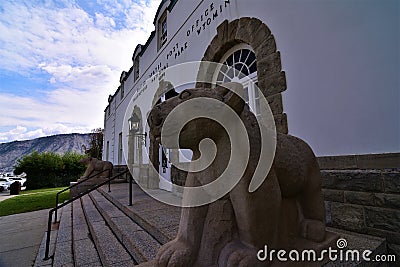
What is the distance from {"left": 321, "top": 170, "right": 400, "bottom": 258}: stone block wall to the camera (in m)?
1.60

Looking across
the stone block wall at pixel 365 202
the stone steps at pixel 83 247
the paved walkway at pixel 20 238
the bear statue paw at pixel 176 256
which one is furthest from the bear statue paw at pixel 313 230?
the paved walkway at pixel 20 238

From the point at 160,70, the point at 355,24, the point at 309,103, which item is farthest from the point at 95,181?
the point at 355,24

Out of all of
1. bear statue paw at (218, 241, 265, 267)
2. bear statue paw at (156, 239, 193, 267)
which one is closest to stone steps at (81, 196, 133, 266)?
bear statue paw at (156, 239, 193, 267)

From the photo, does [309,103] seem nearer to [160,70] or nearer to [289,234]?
[289,234]

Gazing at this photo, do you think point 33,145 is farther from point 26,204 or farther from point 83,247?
point 83,247

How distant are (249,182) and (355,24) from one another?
202cm

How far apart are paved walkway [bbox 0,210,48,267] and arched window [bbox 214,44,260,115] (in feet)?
11.4

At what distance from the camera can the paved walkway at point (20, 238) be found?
2.57 meters

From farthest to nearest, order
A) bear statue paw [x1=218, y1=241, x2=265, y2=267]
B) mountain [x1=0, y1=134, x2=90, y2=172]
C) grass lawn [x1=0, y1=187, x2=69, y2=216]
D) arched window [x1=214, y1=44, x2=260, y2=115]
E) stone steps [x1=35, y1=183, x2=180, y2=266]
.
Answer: mountain [x1=0, y1=134, x2=90, y2=172] < grass lawn [x1=0, y1=187, x2=69, y2=216] < arched window [x1=214, y1=44, x2=260, y2=115] < stone steps [x1=35, y1=183, x2=180, y2=266] < bear statue paw [x1=218, y1=241, x2=265, y2=267]

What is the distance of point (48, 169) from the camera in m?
15.5

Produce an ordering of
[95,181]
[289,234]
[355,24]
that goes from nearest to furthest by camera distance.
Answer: [289,234], [355,24], [95,181]

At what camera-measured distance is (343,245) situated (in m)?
1.27

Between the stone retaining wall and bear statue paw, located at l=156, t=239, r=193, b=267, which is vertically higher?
the stone retaining wall

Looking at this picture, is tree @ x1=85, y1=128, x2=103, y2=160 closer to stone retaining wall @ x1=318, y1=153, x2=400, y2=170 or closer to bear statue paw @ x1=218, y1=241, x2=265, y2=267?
stone retaining wall @ x1=318, y1=153, x2=400, y2=170
